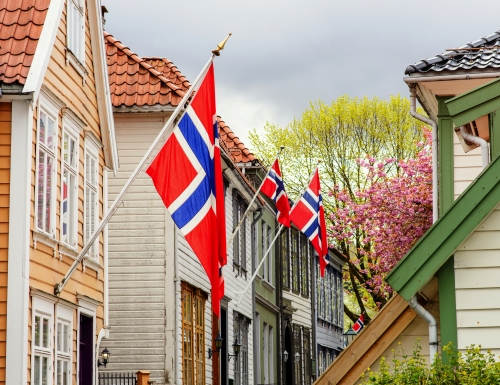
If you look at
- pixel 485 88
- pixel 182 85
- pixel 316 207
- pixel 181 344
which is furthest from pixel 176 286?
pixel 485 88

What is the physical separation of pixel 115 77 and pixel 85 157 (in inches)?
216

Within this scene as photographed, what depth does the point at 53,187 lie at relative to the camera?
527 inches

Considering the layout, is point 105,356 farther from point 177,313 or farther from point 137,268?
point 137,268

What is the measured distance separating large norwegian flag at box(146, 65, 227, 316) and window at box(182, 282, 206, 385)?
936 centimetres

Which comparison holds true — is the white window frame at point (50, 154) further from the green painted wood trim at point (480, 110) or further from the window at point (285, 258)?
the window at point (285, 258)

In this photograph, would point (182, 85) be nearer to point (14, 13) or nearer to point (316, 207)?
point (316, 207)

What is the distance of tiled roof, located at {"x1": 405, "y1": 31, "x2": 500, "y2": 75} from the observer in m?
12.4

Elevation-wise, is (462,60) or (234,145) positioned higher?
(234,145)

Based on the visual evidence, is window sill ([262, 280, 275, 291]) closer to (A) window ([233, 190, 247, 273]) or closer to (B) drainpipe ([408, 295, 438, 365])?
(A) window ([233, 190, 247, 273])

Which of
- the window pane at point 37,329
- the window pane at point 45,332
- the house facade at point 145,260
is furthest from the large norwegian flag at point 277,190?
the window pane at point 37,329

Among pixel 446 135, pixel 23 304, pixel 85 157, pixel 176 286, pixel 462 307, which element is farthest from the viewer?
pixel 176 286

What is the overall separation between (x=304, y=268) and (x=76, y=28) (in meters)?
25.7

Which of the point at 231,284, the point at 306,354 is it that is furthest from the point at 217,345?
the point at 306,354

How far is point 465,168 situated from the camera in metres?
12.8
